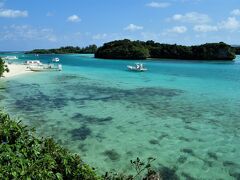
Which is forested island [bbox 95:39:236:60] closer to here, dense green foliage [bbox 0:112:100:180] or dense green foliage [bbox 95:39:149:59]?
dense green foliage [bbox 95:39:149:59]

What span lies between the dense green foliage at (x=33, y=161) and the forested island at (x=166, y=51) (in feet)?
336

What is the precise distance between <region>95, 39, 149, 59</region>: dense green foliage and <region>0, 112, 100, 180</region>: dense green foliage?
103 m

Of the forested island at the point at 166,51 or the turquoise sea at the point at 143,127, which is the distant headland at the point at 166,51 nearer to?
the forested island at the point at 166,51

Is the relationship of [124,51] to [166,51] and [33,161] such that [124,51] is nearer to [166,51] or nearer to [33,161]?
[166,51]

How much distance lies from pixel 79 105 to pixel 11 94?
24.9 ft

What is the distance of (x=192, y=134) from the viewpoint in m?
13.6

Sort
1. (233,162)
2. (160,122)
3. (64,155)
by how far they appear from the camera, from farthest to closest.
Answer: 1. (160,122)
2. (233,162)
3. (64,155)

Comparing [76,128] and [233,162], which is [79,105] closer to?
[76,128]

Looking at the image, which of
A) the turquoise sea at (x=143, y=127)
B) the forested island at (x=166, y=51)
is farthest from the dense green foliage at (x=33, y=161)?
the forested island at (x=166, y=51)

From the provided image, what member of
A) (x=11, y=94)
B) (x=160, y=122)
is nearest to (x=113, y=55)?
(x=11, y=94)

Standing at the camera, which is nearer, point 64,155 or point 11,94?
point 64,155

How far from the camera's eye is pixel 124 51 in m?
110

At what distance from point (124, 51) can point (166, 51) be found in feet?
50.7

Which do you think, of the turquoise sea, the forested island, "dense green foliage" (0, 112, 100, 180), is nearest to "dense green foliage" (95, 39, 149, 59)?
the forested island
